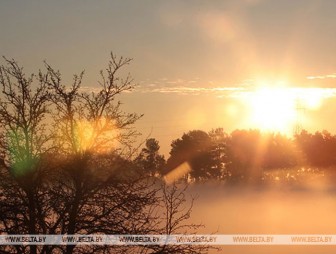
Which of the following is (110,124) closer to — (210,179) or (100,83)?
(100,83)

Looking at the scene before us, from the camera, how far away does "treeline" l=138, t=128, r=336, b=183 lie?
159 meters

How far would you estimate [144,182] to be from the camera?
61.9ft

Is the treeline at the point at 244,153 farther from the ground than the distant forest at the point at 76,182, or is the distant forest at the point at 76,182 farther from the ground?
the treeline at the point at 244,153

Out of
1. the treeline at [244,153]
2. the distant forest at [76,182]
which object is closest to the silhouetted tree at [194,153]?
the treeline at [244,153]

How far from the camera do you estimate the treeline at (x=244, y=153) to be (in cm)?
15938

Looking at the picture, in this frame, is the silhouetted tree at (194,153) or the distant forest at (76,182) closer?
the distant forest at (76,182)

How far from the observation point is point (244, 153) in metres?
169

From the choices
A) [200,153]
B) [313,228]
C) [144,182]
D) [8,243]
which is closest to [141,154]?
[144,182]

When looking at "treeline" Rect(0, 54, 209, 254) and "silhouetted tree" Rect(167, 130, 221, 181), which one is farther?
"silhouetted tree" Rect(167, 130, 221, 181)

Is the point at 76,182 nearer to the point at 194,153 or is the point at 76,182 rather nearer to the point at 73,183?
the point at 73,183

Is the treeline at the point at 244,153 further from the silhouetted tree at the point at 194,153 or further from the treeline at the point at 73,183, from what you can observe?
the treeline at the point at 73,183

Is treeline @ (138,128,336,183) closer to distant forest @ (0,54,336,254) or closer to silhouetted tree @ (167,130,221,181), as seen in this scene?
silhouetted tree @ (167,130,221,181)

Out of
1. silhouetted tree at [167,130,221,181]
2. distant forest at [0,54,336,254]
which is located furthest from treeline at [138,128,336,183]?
distant forest at [0,54,336,254]

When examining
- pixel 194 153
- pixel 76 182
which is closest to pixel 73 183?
pixel 76 182
